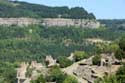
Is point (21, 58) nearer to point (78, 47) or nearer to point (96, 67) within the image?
point (78, 47)

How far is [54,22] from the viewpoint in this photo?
14075 centimetres

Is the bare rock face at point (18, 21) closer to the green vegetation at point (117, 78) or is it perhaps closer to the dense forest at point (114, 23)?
the dense forest at point (114, 23)

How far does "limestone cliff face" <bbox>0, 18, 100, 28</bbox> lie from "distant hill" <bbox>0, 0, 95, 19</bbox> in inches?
109

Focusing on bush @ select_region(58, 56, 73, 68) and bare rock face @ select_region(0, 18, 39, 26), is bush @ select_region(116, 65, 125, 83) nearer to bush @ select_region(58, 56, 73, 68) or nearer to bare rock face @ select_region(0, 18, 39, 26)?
bush @ select_region(58, 56, 73, 68)

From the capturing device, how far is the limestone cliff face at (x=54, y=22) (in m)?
135

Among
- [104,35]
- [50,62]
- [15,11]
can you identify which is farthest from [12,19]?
[50,62]

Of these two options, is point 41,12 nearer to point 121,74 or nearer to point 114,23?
point 114,23

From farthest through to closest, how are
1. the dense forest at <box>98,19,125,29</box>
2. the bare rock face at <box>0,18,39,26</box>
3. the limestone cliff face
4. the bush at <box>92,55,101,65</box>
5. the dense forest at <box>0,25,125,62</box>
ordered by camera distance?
the dense forest at <box>98,19,125,29</box>, the limestone cliff face, the bare rock face at <box>0,18,39,26</box>, the dense forest at <box>0,25,125,62</box>, the bush at <box>92,55,101,65</box>

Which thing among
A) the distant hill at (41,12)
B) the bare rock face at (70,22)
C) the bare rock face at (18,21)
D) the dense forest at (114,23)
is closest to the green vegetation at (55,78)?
the bare rock face at (18,21)

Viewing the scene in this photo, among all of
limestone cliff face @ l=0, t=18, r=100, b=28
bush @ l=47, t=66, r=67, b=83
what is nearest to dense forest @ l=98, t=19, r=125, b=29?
limestone cliff face @ l=0, t=18, r=100, b=28

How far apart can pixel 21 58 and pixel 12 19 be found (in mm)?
43750

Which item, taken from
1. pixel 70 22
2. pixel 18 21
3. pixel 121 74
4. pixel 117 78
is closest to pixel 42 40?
pixel 18 21

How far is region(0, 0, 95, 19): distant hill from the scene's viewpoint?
144m

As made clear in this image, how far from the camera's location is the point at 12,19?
13700 centimetres
